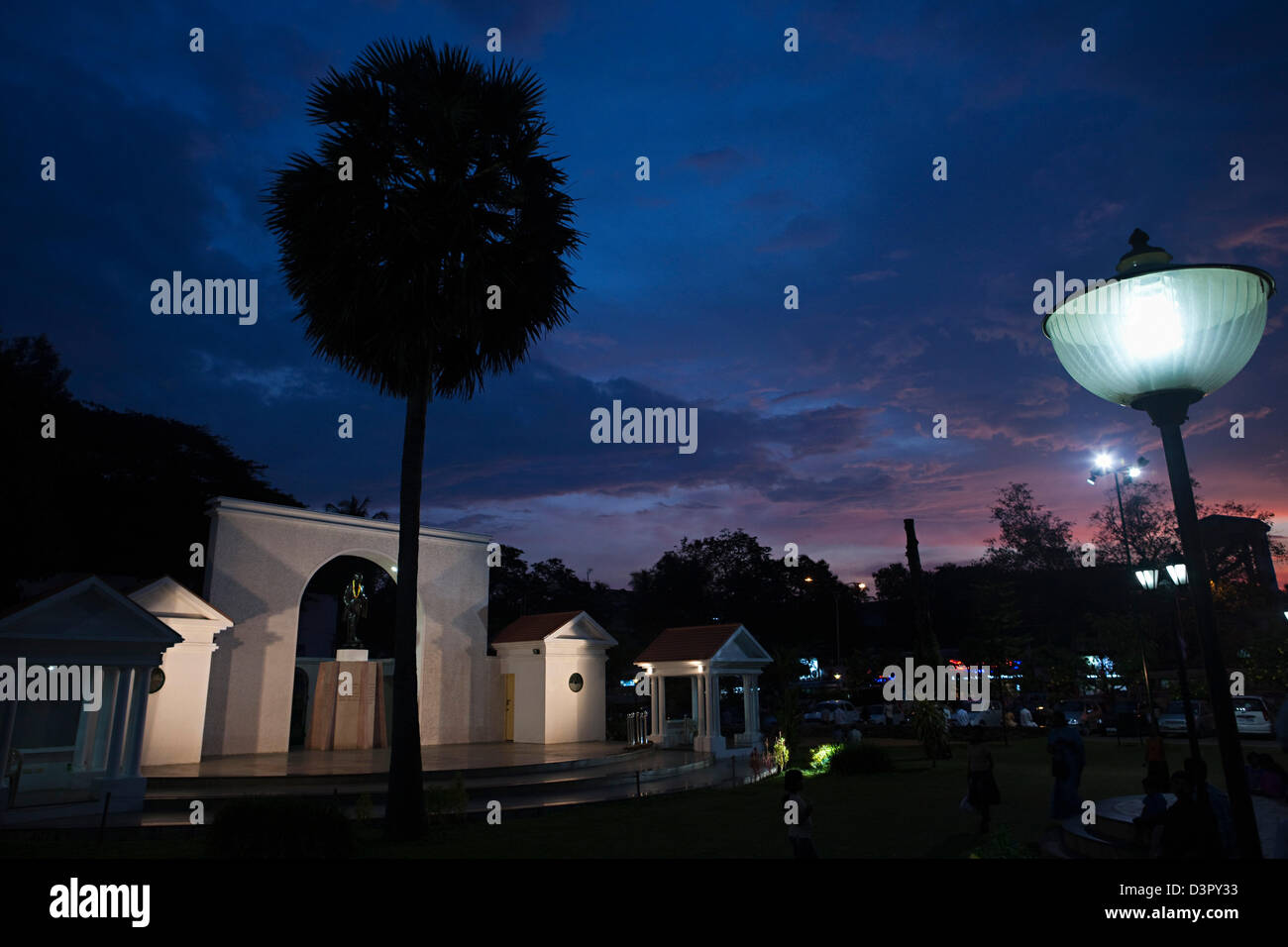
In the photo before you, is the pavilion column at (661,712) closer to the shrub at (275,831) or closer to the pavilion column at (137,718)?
the pavilion column at (137,718)

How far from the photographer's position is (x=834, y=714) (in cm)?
3822

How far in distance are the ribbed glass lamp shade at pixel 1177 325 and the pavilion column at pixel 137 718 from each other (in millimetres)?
16274

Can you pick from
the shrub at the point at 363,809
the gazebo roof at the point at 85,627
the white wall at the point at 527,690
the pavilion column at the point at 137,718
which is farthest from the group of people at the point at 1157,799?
the white wall at the point at 527,690

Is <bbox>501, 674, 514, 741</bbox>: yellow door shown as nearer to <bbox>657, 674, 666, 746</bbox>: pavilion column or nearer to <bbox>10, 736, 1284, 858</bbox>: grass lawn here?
<bbox>657, 674, 666, 746</bbox>: pavilion column

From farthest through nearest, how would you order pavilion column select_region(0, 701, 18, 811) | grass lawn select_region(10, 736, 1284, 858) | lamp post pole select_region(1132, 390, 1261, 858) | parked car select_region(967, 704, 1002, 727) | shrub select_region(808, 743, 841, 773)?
1. parked car select_region(967, 704, 1002, 727)
2. shrub select_region(808, 743, 841, 773)
3. pavilion column select_region(0, 701, 18, 811)
4. grass lawn select_region(10, 736, 1284, 858)
5. lamp post pole select_region(1132, 390, 1261, 858)

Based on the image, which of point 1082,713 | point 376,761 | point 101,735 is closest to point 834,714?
point 1082,713

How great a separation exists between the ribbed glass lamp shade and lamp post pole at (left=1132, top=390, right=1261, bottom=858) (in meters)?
0.09

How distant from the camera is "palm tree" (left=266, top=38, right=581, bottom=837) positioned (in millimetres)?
12258

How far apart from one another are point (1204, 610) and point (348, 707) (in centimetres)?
2462

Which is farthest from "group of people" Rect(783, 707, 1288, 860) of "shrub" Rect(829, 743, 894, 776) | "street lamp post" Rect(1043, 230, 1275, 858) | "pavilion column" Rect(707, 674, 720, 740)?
"pavilion column" Rect(707, 674, 720, 740)

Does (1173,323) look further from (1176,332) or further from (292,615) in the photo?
(292,615)
